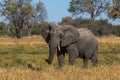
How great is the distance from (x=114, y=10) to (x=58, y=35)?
6006 cm

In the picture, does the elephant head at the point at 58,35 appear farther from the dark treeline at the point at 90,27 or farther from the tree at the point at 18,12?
the tree at the point at 18,12

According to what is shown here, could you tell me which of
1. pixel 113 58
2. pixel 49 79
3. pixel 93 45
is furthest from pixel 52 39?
pixel 113 58

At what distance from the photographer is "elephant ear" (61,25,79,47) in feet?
54.6

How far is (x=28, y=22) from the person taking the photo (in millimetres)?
81000

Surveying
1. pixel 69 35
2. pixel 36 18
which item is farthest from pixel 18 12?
pixel 69 35

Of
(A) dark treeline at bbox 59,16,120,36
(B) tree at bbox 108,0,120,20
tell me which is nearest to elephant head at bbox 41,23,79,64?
(A) dark treeline at bbox 59,16,120,36

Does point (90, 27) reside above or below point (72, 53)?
below

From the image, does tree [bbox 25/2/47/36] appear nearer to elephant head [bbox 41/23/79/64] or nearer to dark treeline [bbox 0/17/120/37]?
dark treeline [bbox 0/17/120/37]

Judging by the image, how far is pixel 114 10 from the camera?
7531 cm

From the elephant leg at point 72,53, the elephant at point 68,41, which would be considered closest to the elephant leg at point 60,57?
the elephant at point 68,41

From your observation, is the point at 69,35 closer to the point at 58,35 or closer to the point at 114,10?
the point at 58,35

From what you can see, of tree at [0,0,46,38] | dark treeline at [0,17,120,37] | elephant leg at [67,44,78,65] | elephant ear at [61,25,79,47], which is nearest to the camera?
elephant leg at [67,44,78,65]

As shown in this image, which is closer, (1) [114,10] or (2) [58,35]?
(2) [58,35]

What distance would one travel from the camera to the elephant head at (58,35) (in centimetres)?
1595
